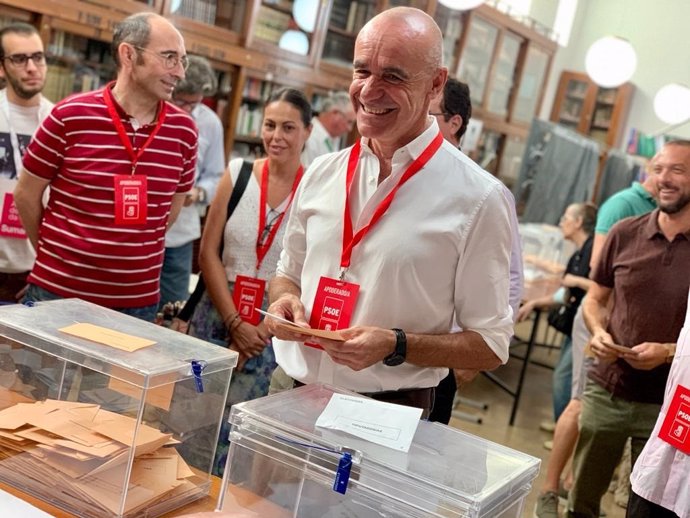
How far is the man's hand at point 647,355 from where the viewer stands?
108 inches

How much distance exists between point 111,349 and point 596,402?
7.07 feet

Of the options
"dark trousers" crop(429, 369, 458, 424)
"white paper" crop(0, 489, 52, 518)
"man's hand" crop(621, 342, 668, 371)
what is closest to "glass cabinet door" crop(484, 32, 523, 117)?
"man's hand" crop(621, 342, 668, 371)

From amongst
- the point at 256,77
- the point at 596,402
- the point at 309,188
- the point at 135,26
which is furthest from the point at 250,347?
the point at 256,77

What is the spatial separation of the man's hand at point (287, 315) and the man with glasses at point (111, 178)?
868mm

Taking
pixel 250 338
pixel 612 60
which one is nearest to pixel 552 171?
pixel 612 60

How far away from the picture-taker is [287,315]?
1746 mm

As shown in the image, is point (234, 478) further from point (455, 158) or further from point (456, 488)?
point (455, 158)

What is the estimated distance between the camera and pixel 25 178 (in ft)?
8.11

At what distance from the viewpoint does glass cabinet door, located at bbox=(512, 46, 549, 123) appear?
11070mm

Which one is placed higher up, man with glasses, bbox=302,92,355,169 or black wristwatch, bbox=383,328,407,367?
man with glasses, bbox=302,92,355,169

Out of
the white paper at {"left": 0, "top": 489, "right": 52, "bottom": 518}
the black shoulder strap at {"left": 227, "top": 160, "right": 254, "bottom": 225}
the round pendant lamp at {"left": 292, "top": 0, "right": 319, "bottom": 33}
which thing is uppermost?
the round pendant lamp at {"left": 292, "top": 0, "right": 319, "bottom": 33}

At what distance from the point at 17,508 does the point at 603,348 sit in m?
2.14

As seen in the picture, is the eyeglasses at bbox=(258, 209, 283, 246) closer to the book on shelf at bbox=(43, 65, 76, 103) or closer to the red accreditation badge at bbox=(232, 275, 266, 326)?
the red accreditation badge at bbox=(232, 275, 266, 326)

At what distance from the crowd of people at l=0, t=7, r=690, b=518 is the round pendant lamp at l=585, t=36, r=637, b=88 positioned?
497cm
